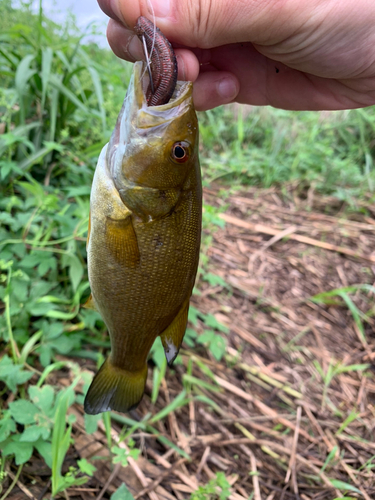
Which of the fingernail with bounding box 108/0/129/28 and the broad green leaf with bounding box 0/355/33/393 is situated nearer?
the fingernail with bounding box 108/0/129/28

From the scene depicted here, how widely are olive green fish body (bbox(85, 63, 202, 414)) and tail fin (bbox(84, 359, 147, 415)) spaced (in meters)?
0.06

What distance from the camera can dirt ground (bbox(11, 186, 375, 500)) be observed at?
189 cm

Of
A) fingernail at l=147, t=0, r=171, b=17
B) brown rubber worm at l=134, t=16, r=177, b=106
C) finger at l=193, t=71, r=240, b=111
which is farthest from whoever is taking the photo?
finger at l=193, t=71, r=240, b=111

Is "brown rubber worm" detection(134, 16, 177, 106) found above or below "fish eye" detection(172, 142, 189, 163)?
above

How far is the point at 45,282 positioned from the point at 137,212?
3.37ft

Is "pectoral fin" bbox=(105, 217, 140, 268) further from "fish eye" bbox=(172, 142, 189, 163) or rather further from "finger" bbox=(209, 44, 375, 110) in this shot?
"finger" bbox=(209, 44, 375, 110)

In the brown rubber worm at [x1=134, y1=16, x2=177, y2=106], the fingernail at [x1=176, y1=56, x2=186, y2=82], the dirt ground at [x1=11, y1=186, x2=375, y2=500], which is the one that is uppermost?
the fingernail at [x1=176, y1=56, x2=186, y2=82]

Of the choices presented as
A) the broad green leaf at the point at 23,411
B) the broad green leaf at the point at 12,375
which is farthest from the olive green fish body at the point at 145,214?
the broad green leaf at the point at 12,375

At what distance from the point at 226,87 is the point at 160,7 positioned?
81 centimetres

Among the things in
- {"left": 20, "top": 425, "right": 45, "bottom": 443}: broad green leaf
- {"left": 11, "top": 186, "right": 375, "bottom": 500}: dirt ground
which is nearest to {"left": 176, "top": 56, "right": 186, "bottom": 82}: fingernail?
{"left": 20, "top": 425, "right": 45, "bottom": 443}: broad green leaf

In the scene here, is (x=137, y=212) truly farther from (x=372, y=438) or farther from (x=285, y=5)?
(x=372, y=438)

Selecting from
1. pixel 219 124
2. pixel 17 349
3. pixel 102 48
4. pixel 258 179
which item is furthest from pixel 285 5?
pixel 219 124

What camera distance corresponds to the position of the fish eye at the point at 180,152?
1.14 m

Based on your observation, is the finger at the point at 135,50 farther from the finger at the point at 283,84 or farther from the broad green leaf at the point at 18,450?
the broad green leaf at the point at 18,450
